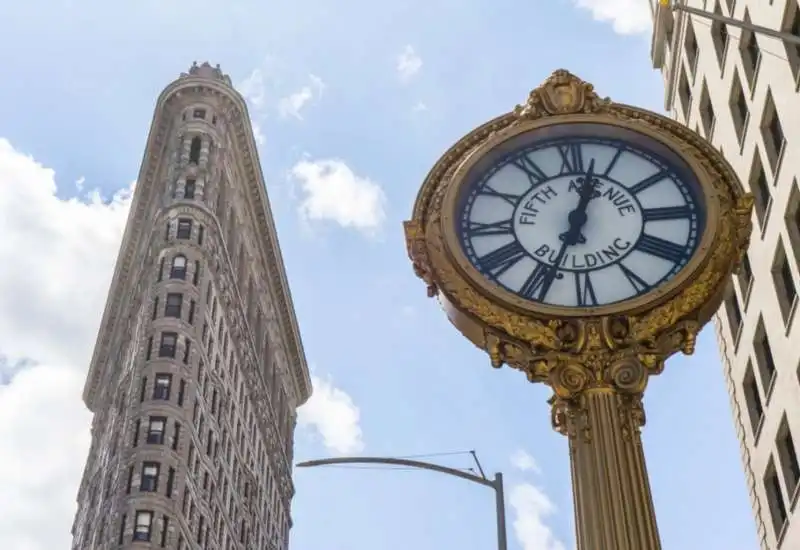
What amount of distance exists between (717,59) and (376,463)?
18.0m

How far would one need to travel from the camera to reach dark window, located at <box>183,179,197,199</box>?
261ft

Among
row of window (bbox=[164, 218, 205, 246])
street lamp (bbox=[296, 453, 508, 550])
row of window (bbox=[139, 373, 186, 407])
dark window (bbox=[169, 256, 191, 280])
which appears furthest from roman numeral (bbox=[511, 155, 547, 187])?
row of window (bbox=[164, 218, 205, 246])

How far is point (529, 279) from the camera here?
14.2 ft

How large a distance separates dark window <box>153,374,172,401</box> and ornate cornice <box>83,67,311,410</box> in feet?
59.0

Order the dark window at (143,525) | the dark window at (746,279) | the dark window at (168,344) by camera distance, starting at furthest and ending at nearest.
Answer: the dark window at (168,344) < the dark window at (143,525) < the dark window at (746,279)

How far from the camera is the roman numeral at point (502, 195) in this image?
4.53m

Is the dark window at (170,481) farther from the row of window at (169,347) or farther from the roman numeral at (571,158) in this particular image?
the roman numeral at (571,158)

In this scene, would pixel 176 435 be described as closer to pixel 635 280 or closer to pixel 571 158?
pixel 571 158

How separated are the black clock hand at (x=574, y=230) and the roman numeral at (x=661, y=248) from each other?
0.77 feet

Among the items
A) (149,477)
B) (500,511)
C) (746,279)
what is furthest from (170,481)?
(500,511)

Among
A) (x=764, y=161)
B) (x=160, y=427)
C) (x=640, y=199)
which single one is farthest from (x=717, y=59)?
(x=160, y=427)

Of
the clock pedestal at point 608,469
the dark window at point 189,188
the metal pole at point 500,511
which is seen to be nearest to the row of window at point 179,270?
the dark window at point 189,188

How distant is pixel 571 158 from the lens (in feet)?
15.2

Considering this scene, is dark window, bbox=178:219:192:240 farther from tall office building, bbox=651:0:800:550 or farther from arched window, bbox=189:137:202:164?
tall office building, bbox=651:0:800:550
